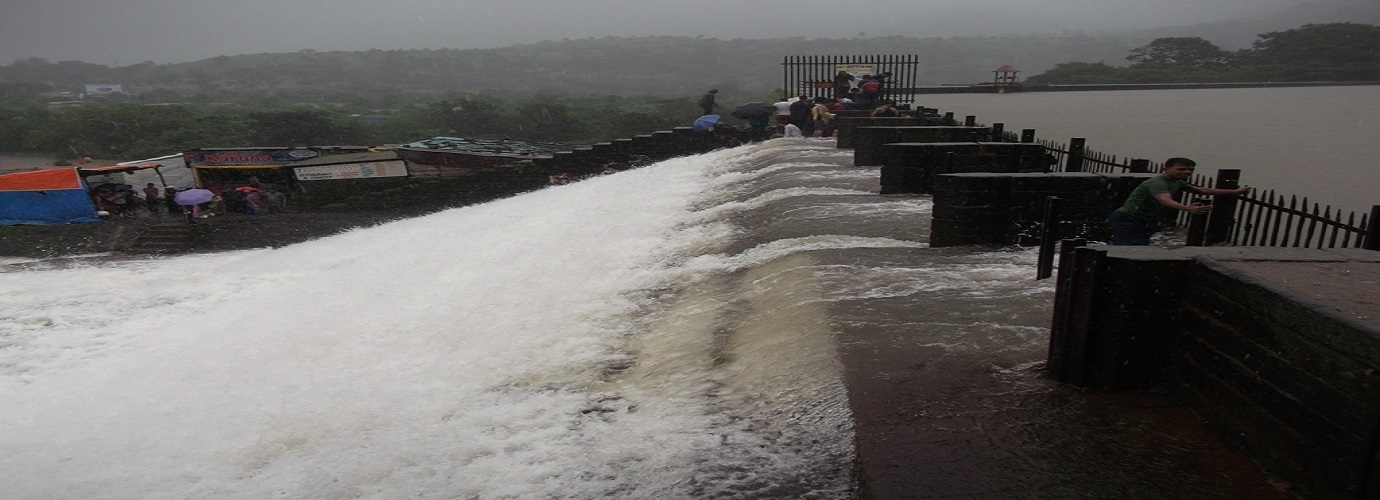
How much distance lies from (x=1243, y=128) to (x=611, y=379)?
1630 cm

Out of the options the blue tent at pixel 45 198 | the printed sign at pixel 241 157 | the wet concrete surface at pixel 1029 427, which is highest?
the wet concrete surface at pixel 1029 427

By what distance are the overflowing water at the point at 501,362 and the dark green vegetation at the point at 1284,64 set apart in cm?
2841

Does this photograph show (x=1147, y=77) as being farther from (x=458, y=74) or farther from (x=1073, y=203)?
(x=458, y=74)

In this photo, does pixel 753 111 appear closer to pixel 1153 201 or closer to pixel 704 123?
pixel 704 123

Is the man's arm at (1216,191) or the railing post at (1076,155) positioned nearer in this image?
the man's arm at (1216,191)

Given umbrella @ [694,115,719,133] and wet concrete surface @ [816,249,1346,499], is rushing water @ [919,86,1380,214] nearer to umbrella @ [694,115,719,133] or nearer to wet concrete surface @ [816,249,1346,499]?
wet concrete surface @ [816,249,1346,499]

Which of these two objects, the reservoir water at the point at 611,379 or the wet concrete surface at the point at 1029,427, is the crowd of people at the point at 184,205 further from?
the wet concrete surface at the point at 1029,427

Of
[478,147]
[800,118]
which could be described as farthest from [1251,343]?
[478,147]

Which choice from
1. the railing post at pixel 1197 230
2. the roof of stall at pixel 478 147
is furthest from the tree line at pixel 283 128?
the railing post at pixel 1197 230

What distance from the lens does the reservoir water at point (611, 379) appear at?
3912 mm

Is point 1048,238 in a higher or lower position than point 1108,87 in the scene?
lower

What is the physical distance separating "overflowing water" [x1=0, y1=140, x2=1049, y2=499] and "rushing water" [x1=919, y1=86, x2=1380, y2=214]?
545 cm

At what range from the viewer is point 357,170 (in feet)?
77.6

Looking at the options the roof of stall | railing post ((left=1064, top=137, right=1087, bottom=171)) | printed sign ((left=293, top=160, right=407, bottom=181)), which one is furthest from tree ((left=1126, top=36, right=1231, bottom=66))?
printed sign ((left=293, top=160, right=407, bottom=181))
